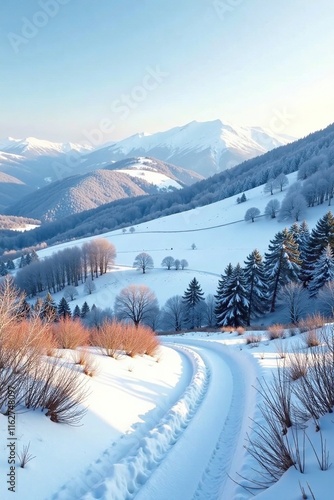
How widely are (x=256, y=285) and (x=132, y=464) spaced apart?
3249cm

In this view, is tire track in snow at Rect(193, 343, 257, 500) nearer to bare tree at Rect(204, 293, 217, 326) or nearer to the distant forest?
bare tree at Rect(204, 293, 217, 326)

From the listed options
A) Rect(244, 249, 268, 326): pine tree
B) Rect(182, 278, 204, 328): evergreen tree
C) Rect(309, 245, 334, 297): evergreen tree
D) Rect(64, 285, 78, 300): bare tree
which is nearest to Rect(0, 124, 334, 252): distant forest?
Rect(64, 285, 78, 300): bare tree

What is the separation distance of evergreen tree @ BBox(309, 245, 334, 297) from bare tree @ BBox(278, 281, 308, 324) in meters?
1.34

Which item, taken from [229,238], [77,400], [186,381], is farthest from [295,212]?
[77,400]

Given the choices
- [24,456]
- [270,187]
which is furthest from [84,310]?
[270,187]

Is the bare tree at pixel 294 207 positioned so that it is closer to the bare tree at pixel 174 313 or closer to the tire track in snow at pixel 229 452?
the bare tree at pixel 174 313

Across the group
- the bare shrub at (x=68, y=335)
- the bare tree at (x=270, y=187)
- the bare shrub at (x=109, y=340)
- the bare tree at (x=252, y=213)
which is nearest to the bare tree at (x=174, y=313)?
the bare shrub at (x=109, y=340)

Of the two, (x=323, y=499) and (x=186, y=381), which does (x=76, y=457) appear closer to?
(x=323, y=499)

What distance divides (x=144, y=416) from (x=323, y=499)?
4.80 metres

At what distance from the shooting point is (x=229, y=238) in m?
77.8

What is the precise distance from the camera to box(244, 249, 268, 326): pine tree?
35069mm

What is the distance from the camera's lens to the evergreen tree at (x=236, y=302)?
113ft

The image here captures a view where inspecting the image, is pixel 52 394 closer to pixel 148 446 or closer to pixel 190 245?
pixel 148 446

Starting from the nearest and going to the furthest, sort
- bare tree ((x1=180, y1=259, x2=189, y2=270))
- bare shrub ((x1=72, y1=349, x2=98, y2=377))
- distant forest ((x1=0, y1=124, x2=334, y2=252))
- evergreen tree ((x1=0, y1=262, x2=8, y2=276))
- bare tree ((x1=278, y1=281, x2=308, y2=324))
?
bare shrub ((x1=72, y1=349, x2=98, y2=377)) < bare tree ((x1=278, y1=281, x2=308, y2=324)) < bare tree ((x1=180, y1=259, x2=189, y2=270)) < evergreen tree ((x1=0, y1=262, x2=8, y2=276)) < distant forest ((x1=0, y1=124, x2=334, y2=252))
